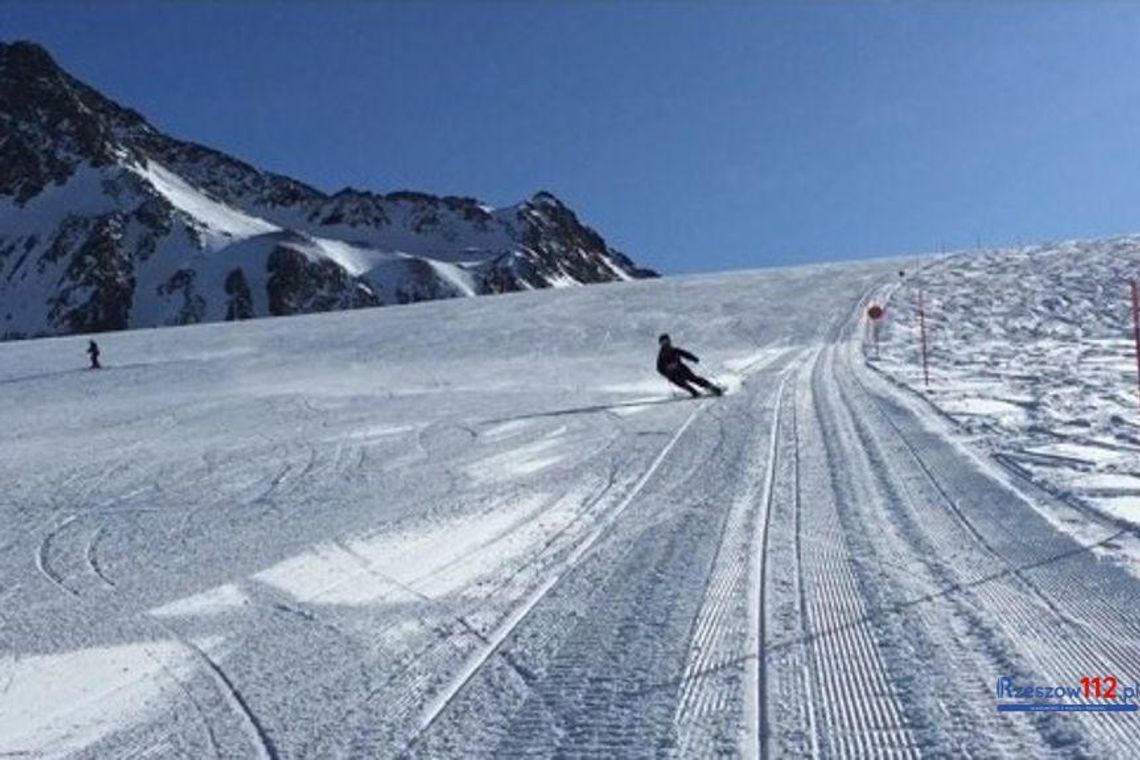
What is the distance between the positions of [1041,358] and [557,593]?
16518 millimetres

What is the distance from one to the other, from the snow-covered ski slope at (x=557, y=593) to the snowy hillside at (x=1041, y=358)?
647 mm

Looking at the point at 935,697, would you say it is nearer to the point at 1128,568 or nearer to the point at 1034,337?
the point at 1128,568

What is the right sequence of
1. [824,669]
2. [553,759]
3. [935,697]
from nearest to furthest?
[553,759], [935,697], [824,669]

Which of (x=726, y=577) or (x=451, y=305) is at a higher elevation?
(x=451, y=305)

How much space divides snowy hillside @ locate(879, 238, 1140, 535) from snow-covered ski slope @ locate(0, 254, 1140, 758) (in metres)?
0.65

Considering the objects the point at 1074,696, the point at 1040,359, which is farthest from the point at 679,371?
the point at 1074,696

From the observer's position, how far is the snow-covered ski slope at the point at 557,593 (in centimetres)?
439

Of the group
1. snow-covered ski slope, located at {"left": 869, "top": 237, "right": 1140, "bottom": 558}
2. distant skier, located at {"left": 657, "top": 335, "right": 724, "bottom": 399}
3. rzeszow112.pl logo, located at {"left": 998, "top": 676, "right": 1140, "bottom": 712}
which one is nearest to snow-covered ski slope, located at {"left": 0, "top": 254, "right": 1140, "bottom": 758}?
rzeszow112.pl logo, located at {"left": 998, "top": 676, "right": 1140, "bottom": 712}

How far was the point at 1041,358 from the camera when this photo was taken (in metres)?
20.4

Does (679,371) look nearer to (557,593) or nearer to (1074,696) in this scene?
(557,593)

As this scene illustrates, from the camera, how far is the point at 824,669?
4.72m

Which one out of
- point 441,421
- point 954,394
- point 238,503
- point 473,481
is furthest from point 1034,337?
point 238,503

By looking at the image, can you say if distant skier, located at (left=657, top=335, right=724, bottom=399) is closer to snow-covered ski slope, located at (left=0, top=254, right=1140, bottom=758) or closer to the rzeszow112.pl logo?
snow-covered ski slope, located at (left=0, top=254, right=1140, bottom=758)

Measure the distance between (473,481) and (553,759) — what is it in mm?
6593
